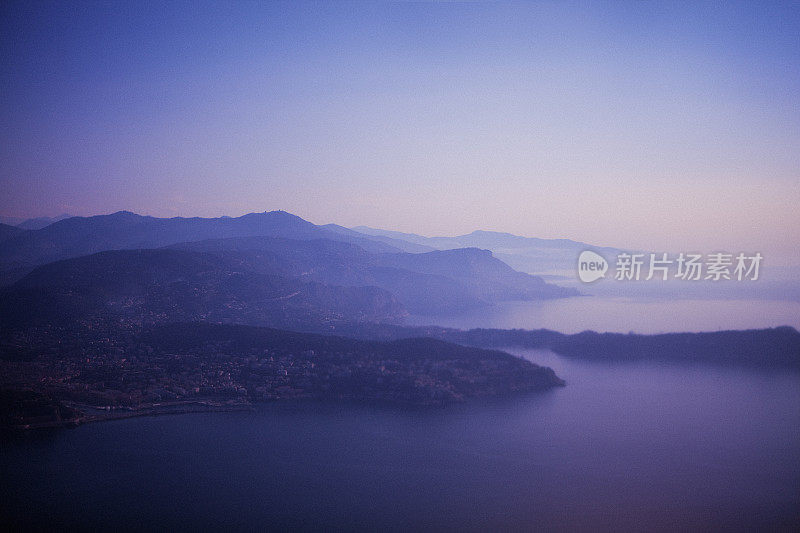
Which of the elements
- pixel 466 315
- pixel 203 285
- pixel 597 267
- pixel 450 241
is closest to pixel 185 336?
pixel 203 285

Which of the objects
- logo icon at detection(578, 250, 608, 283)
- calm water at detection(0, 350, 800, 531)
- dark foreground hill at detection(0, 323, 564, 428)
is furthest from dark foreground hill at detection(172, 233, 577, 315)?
logo icon at detection(578, 250, 608, 283)

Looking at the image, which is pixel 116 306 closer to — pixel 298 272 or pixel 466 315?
pixel 298 272

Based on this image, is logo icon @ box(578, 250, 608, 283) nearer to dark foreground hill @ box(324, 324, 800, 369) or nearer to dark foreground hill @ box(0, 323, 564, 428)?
dark foreground hill @ box(0, 323, 564, 428)

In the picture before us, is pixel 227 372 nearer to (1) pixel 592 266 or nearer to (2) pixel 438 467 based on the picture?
(2) pixel 438 467

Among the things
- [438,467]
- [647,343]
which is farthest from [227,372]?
[647,343]

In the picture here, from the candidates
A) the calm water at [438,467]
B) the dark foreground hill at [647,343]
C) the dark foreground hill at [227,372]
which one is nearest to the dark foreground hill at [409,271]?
the dark foreground hill at [647,343]

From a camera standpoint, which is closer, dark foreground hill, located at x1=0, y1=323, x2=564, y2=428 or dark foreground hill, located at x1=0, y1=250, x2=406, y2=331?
dark foreground hill, located at x1=0, y1=323, x2=564, y2=428

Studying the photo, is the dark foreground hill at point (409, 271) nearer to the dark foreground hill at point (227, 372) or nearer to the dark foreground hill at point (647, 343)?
the dark foreground hill at point (647, 343)
